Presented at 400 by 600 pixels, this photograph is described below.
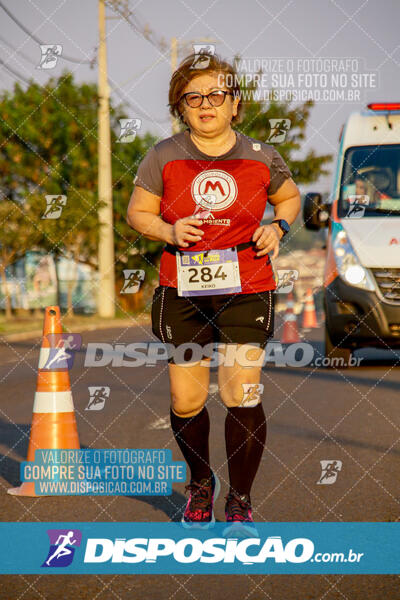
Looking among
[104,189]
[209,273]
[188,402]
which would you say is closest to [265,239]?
[209,273]

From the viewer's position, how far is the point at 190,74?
426cm

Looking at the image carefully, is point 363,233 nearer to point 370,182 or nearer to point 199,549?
point 370,182

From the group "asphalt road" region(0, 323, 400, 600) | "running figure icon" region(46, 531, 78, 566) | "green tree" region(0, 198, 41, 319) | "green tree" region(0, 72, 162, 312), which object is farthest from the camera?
"green tree" region(0, 72, 162, 312)

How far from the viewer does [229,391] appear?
13.8 ft

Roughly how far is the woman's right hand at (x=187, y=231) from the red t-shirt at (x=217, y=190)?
92mm

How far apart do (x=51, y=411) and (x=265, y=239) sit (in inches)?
73.9

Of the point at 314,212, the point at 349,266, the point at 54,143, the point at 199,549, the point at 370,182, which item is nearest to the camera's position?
the point at 199,549

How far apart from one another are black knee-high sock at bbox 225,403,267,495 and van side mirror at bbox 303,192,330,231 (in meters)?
6.16

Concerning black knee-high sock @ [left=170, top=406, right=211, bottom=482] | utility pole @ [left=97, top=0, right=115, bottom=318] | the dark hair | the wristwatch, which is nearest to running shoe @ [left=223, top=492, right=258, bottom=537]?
black knee-high sock @ [left=170, top=406, right=211, bottom=482]

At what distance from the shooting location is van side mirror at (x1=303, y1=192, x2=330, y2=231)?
10.1 metres

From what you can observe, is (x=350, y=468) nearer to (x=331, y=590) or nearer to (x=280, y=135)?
(x=331, y=590)

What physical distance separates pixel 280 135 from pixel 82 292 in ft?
89.5

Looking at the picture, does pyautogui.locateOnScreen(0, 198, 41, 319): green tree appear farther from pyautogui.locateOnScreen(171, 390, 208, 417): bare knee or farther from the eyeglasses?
the eyeglasses

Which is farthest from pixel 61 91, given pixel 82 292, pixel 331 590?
pixel 331 590
